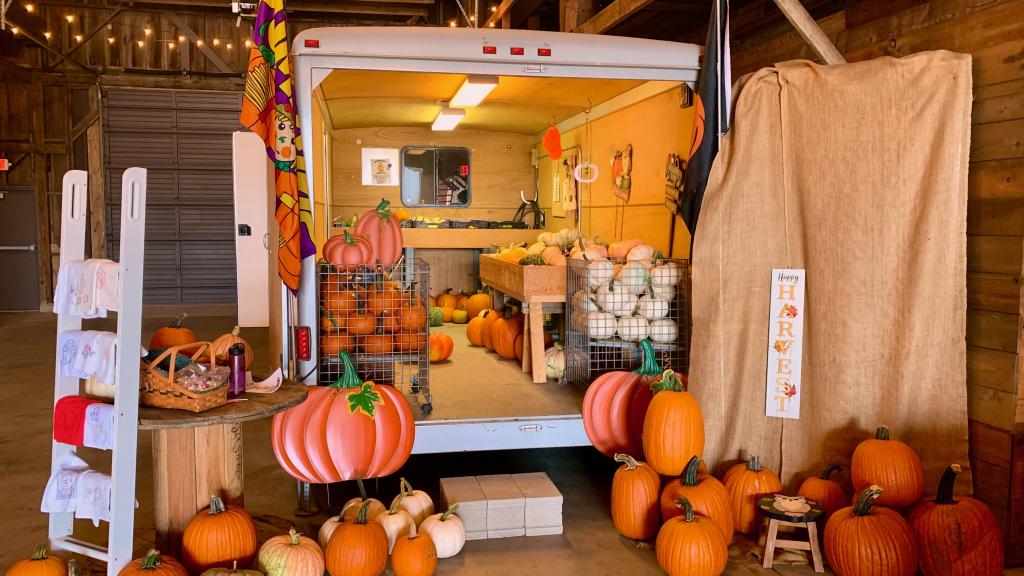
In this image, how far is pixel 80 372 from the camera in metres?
3.05

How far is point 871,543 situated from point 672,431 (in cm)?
96

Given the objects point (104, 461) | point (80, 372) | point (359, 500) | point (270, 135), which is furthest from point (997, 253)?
point (104, 461)

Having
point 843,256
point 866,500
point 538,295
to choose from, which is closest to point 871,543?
point 866,500

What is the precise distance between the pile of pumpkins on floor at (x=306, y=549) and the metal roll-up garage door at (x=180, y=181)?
38.8 feet

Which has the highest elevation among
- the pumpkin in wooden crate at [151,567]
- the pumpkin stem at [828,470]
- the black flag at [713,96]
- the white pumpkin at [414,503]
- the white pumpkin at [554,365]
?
the black flag at [713,96]

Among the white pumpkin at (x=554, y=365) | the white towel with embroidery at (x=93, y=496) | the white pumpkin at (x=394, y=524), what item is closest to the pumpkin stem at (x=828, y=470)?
the white pumpkin at (x=554, y=365)

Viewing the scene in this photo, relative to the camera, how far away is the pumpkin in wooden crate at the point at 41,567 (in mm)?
2891

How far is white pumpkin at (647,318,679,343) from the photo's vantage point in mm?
4613

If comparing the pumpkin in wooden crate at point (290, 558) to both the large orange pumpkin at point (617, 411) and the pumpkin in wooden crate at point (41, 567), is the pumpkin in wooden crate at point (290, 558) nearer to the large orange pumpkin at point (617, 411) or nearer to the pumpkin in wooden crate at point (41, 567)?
the pumpkin in wooden crate at point (41, 567)

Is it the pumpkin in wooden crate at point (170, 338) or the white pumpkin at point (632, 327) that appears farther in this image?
the white pumpkin at point (632, 327)

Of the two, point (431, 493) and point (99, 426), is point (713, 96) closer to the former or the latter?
point (431, 493)

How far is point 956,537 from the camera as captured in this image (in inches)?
125

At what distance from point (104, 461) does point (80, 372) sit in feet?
8.90

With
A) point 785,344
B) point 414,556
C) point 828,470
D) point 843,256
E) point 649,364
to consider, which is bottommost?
point 414,556
